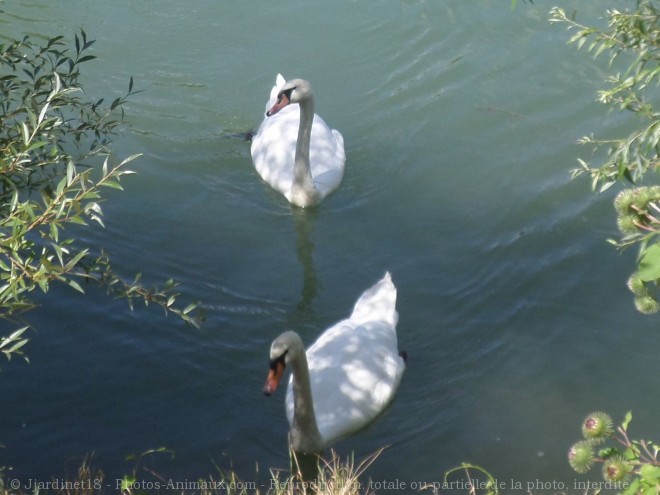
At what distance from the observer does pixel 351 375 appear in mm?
6555

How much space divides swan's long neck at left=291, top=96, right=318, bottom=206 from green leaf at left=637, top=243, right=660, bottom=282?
5955 millimetres

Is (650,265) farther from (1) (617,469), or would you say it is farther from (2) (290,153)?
(2) (290,153)

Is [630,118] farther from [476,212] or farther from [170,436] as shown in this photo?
[170,436]

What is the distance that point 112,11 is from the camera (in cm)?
1208

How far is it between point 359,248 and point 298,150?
3.81 feet

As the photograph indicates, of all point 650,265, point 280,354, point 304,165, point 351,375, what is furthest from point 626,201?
point 304,165

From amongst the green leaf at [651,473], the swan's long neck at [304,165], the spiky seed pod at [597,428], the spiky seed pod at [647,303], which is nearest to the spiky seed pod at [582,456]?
the spiky seed pod at [597,428]

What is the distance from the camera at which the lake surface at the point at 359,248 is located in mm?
6500

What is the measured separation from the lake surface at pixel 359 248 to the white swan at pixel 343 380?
183 mm

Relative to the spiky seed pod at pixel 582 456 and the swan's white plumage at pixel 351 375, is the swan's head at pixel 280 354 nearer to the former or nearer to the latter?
the swan's white plumage at pixel 351 375

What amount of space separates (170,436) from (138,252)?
7.33 feet

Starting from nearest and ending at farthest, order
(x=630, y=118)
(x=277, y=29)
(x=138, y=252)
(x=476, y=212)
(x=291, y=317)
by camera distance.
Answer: (x=291, y=317) < (x=138, y=252) < (x=476, y=212) < (x=630, y=118) < (x=277, y=29)

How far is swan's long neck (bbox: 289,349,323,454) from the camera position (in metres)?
5.92

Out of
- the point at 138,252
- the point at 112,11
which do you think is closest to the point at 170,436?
the point at 138,252
